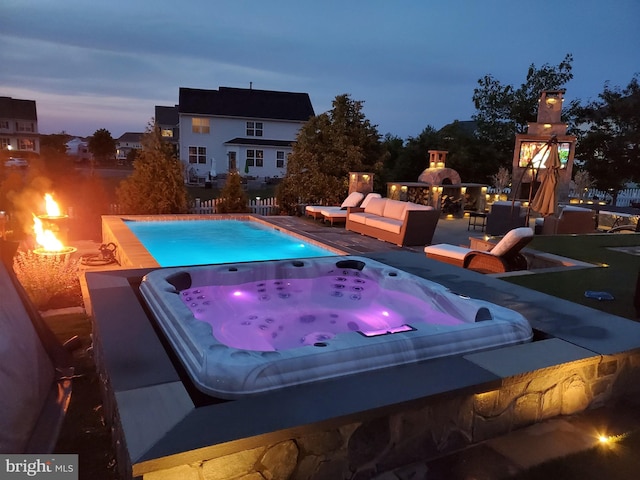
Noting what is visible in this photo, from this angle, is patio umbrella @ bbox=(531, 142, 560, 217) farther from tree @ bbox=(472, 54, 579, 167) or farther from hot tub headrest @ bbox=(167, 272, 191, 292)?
tree @ bbox=(472, 54, 579, 167)

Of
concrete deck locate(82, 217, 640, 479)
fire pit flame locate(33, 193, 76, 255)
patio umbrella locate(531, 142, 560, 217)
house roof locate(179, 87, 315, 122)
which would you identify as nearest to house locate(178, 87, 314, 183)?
house roof locate(179, 87, 315, 122)

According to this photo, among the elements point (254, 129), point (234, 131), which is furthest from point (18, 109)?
point (254, 129)

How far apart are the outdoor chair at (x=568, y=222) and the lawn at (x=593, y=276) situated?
57.6 inches

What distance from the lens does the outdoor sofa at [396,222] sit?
34.8ft

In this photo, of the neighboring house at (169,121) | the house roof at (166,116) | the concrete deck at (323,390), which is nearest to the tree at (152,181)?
the concrete deck at (323,390)

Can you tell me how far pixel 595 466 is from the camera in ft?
9.31

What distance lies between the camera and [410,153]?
28516mm

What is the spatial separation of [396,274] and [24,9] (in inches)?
676

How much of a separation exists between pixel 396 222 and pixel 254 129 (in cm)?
2339

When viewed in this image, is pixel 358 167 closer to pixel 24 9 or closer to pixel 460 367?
pixel 24 9

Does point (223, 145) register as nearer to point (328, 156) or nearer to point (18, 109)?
point (328, 156)

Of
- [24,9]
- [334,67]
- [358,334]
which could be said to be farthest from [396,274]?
[334,67]

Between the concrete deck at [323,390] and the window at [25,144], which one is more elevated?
the window at [25,144]

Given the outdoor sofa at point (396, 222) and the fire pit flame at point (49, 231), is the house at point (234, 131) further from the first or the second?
the fire pit flame at point (49, 231)
